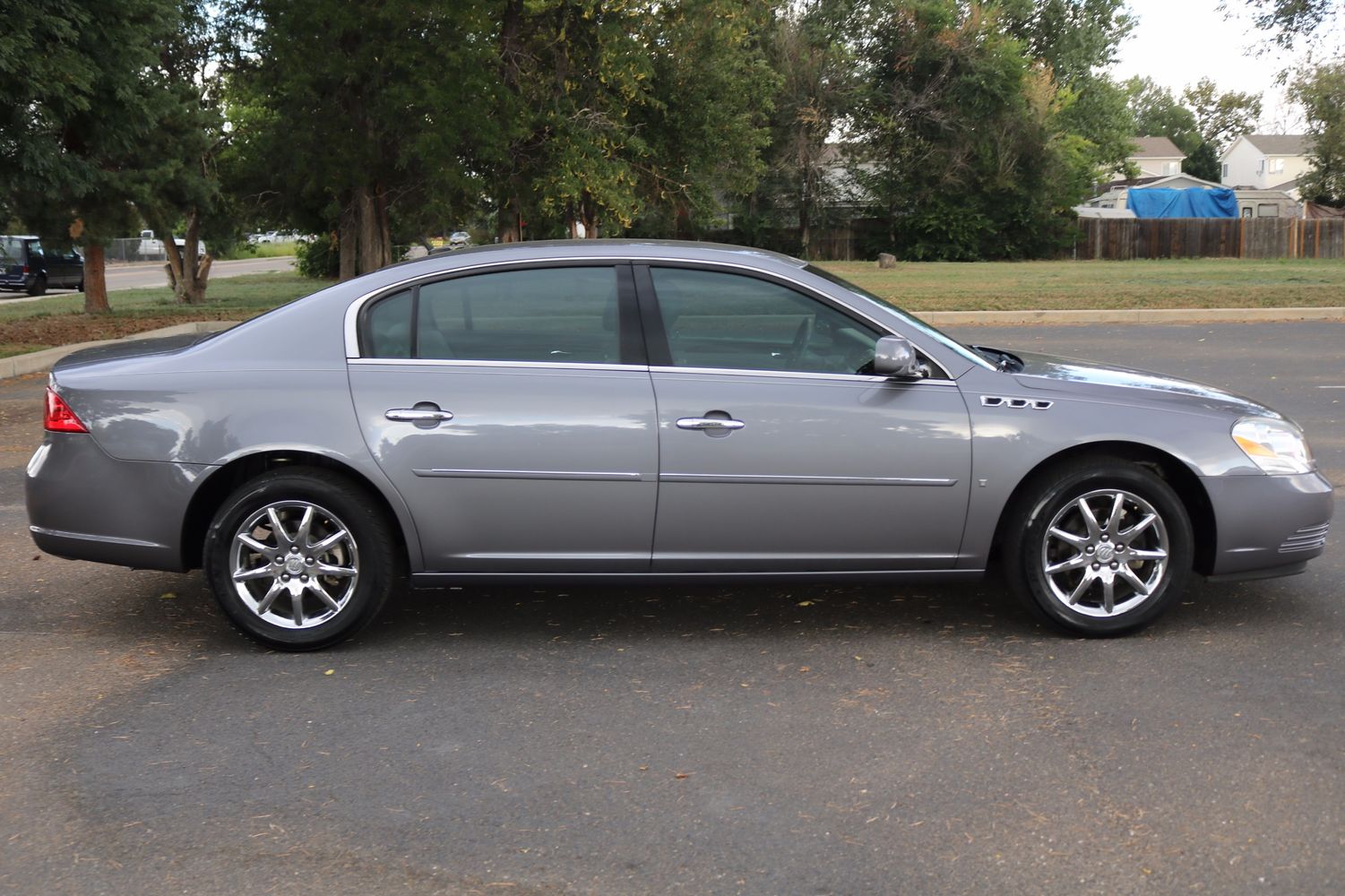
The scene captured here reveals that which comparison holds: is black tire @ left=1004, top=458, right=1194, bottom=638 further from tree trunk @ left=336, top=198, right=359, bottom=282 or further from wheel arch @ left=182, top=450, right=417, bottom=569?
tree trunk @ left=336, top=198, right=359, bottom=282

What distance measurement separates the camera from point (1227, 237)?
157 feet

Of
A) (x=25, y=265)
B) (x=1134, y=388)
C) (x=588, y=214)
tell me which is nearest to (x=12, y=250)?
(x=25, y=265)

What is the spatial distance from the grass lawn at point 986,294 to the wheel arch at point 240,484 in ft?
42.8

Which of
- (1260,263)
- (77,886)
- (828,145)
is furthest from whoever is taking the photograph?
(828,145)

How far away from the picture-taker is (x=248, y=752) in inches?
162

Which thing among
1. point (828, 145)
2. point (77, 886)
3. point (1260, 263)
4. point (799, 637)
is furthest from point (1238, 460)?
point (828, 145)

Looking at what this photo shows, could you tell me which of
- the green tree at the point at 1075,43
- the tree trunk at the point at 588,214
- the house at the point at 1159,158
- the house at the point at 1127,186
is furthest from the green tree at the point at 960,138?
the house at the point at 1159,158

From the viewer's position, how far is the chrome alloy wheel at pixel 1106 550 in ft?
16.4

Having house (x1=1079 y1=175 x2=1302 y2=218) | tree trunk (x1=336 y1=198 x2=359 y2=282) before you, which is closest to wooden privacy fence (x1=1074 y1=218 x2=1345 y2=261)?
house (x1=1079 y1=175 x2=1302 y2=218)

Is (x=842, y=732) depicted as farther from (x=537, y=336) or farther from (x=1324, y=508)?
(x=1324, y=508)

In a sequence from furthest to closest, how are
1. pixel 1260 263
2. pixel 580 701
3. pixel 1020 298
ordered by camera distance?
pixel 1260 263
pixel 1020 298
pixel 580 701

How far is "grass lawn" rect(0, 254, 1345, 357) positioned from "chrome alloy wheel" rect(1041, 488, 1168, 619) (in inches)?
591

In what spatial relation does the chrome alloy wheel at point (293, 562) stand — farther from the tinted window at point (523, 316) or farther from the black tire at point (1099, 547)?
the black tire at point (1099, 547)

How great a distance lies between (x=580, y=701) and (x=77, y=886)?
5.64ft
